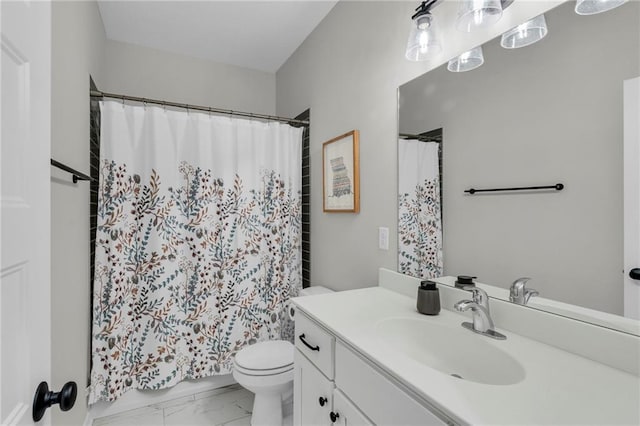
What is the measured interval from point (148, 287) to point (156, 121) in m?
1.04

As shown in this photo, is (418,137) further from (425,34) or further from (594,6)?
(594,6)

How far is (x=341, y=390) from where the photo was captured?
3.35ft

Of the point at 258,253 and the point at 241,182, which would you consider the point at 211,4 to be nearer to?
the point at 241,182

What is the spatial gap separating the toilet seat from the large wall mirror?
3.26 feet

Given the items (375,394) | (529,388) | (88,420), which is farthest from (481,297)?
(88,420)

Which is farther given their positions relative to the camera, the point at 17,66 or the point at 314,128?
the point at 314,128

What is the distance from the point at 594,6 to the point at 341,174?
130cm

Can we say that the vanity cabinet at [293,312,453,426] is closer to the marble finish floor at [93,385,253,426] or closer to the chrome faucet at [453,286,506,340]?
the chrome faucet at [453,286,506,340]

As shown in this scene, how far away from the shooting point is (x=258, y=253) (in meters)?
2.20

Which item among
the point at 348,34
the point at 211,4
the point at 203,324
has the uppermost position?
the point at 211,4

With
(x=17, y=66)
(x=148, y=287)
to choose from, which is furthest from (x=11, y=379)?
(x=148, y=287)

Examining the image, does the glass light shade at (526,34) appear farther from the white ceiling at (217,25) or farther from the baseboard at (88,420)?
the baseboard at (88,420)

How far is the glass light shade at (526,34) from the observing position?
978 mm

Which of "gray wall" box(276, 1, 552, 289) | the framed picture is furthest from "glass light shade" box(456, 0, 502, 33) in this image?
the framed picture
